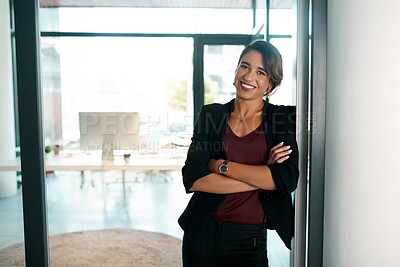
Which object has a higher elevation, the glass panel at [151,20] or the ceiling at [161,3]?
the ceiling at [161,3]

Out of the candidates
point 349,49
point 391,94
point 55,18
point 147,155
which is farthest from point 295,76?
point 55,18

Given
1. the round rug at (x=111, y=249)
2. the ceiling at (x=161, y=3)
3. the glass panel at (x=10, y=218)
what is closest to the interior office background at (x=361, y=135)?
the round rug at (x=111, y=249)

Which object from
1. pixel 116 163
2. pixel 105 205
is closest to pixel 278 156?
pixel 116 163

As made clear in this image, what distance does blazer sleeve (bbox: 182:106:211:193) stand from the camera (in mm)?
1484

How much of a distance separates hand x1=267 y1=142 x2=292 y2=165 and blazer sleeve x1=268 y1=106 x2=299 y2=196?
2cm

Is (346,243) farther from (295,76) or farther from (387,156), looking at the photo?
(295,76)

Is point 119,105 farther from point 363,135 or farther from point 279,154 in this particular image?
point 363,135

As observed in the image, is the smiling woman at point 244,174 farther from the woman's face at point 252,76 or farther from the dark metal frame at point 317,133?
the dark metal frame at point 317,133

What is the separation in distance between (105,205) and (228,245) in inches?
124

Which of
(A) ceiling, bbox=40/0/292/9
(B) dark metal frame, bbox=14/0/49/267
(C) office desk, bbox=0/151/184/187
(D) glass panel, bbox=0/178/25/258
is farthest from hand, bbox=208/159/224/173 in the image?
(A) ceiling, bbox=40/0/292/9

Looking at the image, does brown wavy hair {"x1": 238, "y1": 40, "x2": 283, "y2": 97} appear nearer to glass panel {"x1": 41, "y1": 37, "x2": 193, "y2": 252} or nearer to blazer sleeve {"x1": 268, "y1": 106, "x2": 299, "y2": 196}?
blazer sleeve {"x1": 268, "y1": 106, "x2": 299, "y2": 196}

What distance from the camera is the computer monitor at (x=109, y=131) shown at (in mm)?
3451

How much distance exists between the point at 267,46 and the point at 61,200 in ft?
11.7

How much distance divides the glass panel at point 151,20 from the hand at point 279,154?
8.50 ft
